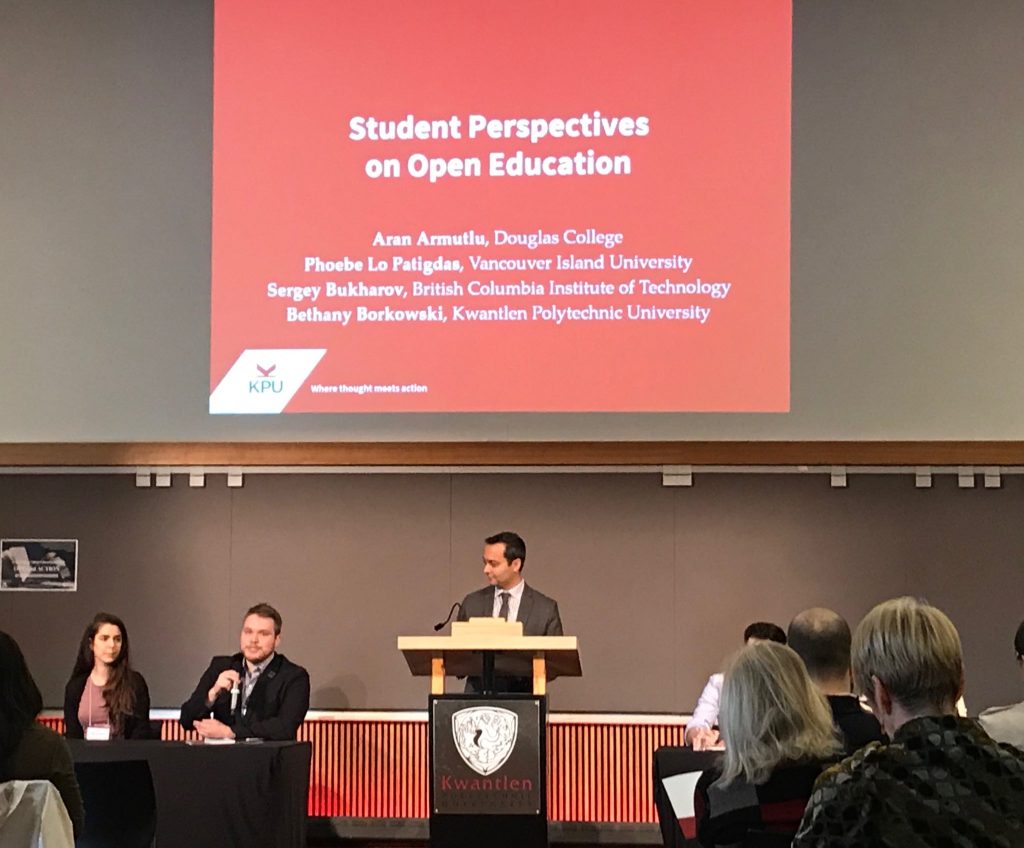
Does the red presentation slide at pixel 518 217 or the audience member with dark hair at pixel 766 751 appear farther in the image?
the red presentation slide at pixel 518 217

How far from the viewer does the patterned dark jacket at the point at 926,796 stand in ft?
5.47

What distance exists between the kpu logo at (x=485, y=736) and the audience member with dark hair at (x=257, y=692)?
39.8 inches

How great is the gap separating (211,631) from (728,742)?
16.0 feet

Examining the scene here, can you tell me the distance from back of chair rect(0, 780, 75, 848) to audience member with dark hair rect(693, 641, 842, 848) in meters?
1.32

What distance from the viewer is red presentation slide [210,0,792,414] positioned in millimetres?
6559

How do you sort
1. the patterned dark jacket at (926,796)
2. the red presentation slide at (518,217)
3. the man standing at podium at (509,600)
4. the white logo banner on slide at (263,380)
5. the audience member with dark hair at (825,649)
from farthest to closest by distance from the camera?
the white logo banner on slide at (263,380)
the red presentation slide at (518,217)
the man standing at podium at (509,600)
the audience member with dark hair at (825,649)
the patterned dark jacket at (926,796)

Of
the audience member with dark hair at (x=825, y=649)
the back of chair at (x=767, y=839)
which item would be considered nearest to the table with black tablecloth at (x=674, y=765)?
the audience member with dark hair at (x=825, y=649)

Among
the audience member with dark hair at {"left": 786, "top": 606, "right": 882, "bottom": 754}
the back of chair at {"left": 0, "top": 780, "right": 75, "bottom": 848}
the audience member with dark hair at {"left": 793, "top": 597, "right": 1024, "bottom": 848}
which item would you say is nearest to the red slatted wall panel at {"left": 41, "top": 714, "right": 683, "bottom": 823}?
the audience member with dark hair at {"left": 786, "top": 606, "right": 882, "bottom": 754}

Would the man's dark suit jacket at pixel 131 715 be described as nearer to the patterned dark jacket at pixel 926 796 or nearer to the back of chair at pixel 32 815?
the back of chair at pixel 32 815

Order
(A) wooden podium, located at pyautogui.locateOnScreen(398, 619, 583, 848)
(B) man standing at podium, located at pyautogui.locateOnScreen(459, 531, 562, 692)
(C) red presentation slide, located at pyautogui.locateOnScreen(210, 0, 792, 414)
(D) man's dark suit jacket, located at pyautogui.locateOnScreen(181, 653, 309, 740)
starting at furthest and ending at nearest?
(C) red presentation slide, located at pyautogui.locateOnScreen(210, 0, 792, 414) → (B) man standing at podium, located at pyautogui.locateOnScreen(459, 531, 562, 692) → (D) man's dark suit jacket, located at pyautogui.locateOnScreen(181, 653, 309, 740) → (A) wooden podium, located at pyautogui.locateOnScreen(398, 619, 583, 848)

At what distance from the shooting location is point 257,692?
18.7 feet

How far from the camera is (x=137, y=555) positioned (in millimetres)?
7039

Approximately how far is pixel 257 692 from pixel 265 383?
169cm

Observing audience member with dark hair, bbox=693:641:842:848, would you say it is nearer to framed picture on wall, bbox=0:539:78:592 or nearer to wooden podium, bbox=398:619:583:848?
wooden podium, bbox=398:619:583:848
